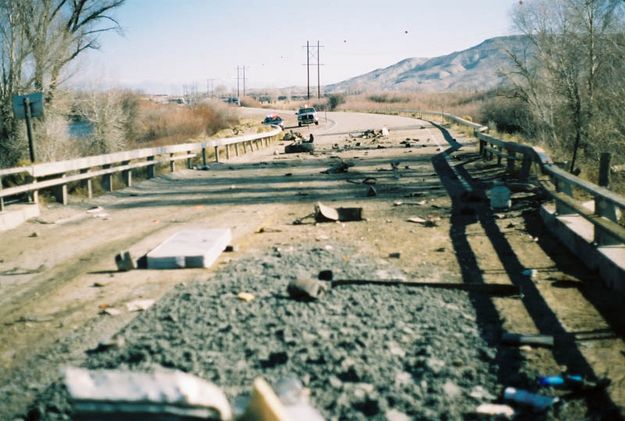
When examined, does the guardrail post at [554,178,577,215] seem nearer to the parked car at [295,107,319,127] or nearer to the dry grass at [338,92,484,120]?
the parked car at [295,107,319,127]

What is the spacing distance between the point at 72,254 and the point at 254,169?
36.7 feet

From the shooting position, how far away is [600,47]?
102ft

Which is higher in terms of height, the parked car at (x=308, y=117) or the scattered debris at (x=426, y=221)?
the parked car at (x=308, y=117)

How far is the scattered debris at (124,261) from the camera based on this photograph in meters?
6.72

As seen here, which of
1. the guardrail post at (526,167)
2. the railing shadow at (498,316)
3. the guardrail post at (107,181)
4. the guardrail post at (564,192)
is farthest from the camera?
the guardrail post at (107,181)

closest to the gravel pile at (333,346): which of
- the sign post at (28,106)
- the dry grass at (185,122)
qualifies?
the sign post at (28,106)

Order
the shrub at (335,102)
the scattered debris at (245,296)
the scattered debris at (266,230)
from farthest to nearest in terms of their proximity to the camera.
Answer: the shrub at (335,102) → the scattered debris at (266,230) → the scattered debris at (245,296)

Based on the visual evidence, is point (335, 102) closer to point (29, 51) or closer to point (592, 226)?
point (29, 51)

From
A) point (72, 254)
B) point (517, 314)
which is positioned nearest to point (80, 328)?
point (72, 254)

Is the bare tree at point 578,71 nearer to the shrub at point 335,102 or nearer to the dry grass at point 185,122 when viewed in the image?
the dry grass at point 185,122

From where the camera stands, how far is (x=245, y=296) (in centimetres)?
537

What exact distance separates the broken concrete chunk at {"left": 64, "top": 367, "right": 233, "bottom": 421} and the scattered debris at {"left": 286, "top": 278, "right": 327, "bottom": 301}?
10.1 ft

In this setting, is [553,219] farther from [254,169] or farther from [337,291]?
[254,169]

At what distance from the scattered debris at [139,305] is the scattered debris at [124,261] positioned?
135 cm
